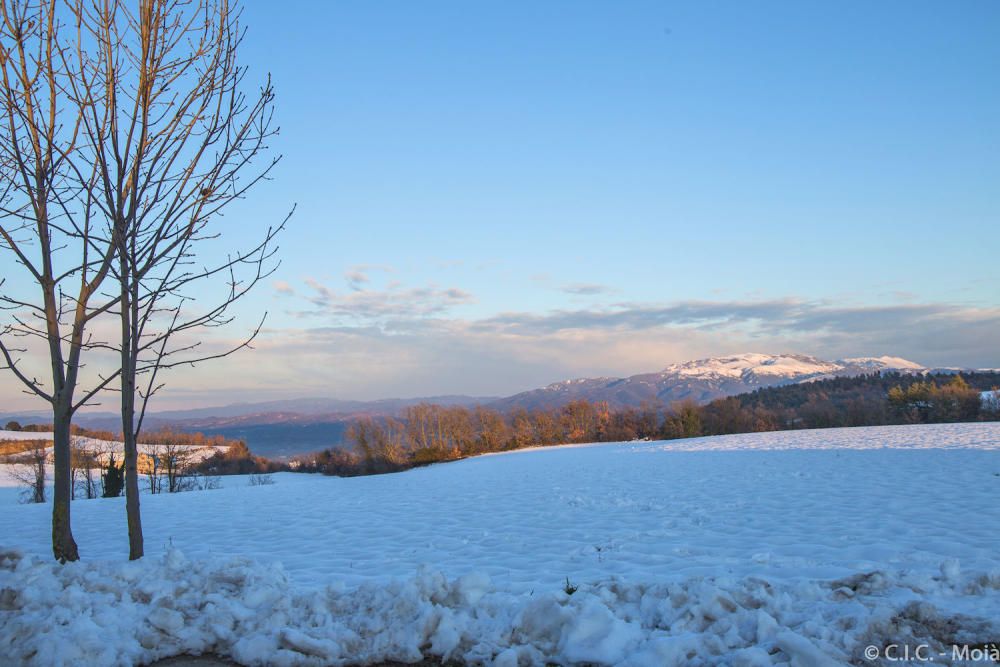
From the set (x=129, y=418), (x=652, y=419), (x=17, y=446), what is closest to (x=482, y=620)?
(x=129, y=418)

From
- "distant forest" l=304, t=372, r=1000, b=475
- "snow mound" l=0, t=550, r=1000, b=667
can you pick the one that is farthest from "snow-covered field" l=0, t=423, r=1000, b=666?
"distant forest" l=304, t=372, r=1000, b=475

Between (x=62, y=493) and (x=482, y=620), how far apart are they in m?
5.18

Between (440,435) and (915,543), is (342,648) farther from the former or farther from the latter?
(440,435)

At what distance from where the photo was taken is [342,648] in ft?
13.3

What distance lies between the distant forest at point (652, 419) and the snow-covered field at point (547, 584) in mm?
44761

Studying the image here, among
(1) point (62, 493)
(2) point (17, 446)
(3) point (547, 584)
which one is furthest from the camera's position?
(2) point (17, 446)

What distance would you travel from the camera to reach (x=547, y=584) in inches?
228

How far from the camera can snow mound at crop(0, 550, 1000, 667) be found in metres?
3.63

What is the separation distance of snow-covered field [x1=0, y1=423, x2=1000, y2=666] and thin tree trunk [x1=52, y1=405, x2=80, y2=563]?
0.85 feet

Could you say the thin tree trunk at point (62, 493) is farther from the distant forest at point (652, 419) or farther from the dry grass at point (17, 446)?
the dry grass at point (17, 446)

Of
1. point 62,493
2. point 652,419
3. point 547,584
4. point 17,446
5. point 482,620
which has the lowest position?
point 652,419

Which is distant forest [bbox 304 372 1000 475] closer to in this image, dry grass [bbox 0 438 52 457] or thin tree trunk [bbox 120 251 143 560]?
dry grass [bbox 0 438 52 457]

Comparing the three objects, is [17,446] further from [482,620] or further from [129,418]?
[482,620]

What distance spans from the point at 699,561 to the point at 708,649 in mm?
3028
